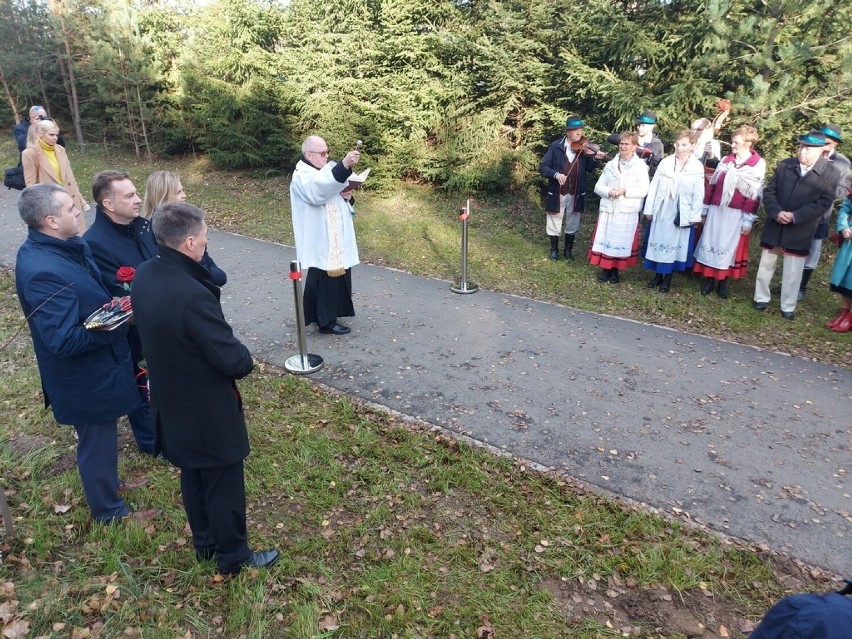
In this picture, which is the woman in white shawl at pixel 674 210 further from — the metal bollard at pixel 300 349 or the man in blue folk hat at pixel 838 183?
the metal bollard at pixel 300 349

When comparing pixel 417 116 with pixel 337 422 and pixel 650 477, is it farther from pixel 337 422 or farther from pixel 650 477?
pixel 650 477

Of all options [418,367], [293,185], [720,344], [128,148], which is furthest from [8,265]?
[128,148]

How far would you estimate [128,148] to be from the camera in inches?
808

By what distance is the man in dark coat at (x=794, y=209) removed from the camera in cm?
683

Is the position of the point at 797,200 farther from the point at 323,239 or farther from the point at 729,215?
the point at 323,239

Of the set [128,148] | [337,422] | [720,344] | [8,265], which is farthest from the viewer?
[128,148]

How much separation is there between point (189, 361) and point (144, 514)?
1666 millimetres

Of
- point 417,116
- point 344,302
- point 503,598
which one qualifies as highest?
point 417,116

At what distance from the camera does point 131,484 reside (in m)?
4.23

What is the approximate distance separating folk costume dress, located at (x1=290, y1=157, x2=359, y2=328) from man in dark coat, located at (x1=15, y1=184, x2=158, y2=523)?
9.33 ft

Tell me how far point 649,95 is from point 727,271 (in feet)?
12.9

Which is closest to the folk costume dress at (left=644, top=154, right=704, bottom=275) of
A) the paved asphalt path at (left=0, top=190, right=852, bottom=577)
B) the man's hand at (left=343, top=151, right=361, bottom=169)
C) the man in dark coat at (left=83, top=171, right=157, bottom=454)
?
the paved asphalt path at (left=0, top=190, right=852, bottom=577)

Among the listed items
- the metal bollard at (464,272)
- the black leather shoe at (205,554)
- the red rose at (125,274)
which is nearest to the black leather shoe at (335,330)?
the metal bollard at (464,272)

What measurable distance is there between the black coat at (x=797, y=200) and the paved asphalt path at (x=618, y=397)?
67.8 inches
